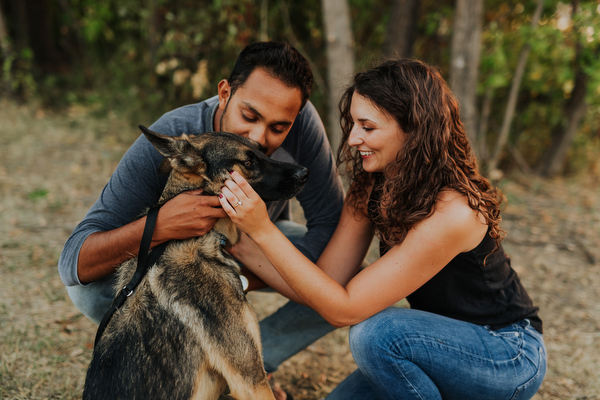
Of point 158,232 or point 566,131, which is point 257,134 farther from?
point 566,131

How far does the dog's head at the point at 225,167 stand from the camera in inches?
89.8

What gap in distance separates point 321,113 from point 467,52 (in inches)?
104

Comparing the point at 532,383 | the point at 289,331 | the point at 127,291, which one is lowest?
the point at 289,331

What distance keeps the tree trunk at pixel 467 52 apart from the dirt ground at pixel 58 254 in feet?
5.65

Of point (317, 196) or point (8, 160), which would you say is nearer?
point (317, 196)

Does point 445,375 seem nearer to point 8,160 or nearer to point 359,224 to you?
point 359,224

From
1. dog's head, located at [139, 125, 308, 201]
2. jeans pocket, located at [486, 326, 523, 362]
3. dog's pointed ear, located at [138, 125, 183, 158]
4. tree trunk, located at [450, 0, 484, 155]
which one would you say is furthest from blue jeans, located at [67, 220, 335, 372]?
tree trunk, located at [450, 0, 484, 155]

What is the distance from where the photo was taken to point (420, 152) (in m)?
2.21

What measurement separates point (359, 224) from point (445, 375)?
3.11 feet

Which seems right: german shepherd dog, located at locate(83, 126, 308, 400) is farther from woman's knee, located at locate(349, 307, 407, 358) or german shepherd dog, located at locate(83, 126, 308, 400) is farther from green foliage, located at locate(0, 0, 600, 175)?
green foliage, located at locate(0, 0, 600, 175)

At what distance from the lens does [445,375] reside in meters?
2.18

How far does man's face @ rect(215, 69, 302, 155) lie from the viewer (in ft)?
8.30

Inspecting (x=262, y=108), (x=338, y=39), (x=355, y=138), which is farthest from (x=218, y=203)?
(x=338, y=39)

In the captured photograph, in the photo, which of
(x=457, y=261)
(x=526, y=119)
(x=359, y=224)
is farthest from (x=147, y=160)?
(x=526, y=119)
